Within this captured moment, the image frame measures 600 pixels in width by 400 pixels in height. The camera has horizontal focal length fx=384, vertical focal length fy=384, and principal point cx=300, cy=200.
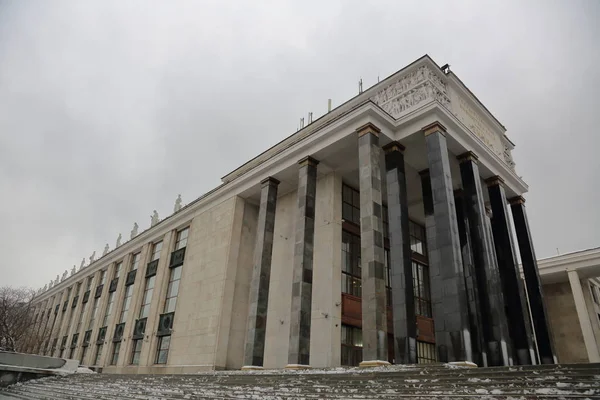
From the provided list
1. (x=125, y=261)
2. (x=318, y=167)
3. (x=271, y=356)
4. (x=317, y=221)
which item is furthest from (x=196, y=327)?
(x=125, y=261)

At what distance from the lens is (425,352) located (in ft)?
76.0

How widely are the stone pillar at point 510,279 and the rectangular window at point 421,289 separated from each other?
199 inches

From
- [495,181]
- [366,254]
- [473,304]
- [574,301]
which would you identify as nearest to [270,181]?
[366,254]

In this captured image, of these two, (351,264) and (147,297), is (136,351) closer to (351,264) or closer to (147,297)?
(147,297)

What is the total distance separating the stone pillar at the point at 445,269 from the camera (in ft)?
48.4

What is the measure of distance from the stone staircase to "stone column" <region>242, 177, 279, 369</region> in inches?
196

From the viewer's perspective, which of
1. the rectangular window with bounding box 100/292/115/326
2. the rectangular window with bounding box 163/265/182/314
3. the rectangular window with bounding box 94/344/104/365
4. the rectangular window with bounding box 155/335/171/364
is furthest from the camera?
the rectangular window with bounding box 100/292/115/326

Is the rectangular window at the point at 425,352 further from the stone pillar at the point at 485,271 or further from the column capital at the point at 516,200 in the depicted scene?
the column capital at the point at 516,200

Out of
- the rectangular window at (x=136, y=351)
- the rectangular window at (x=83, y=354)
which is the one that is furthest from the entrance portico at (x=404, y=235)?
the rectangular window at (x=83, y=354)

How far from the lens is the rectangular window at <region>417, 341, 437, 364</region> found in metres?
22.5

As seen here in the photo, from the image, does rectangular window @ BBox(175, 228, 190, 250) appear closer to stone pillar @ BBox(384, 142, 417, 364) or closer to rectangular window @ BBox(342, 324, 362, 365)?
rectangular window @ BBox(342, 324, 362, 365)

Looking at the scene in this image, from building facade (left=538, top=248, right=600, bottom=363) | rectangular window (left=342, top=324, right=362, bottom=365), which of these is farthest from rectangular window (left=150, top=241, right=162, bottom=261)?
building facade (left=538, top=248, right=600, bottom=363)

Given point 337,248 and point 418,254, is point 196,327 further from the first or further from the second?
point 418,254

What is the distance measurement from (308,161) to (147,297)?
843 inches
